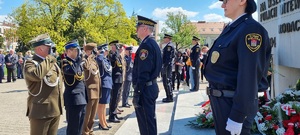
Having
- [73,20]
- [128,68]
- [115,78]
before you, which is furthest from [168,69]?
[73,20]

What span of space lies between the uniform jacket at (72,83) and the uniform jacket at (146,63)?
0.86 metres

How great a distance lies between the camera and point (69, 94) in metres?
Result: 4.30

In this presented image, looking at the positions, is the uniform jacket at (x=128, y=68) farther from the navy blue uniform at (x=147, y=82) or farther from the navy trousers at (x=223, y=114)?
the navy trousers at (x=223, y=114)

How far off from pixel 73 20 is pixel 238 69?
34.2 meters

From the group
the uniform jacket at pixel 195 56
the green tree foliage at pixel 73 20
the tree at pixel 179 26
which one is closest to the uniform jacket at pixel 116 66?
the uniform jacket at pixel 195 56

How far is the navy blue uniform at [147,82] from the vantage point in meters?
4.12

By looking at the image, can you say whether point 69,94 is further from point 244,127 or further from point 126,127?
point 244,127

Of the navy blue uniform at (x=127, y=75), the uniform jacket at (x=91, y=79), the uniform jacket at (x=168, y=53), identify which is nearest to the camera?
the uniform jacket at (x=91, y=79)

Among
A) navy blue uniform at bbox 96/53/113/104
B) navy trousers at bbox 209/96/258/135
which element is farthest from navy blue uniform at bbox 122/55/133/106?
navy trousers at bbox 209/96/258/135

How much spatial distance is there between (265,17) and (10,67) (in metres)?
15.7

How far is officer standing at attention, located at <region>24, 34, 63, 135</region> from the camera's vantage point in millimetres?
3508

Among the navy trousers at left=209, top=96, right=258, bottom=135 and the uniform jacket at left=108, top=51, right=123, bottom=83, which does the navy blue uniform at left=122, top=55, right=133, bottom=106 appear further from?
the navy trousers at left=209, top=96, right=258, bottom=135

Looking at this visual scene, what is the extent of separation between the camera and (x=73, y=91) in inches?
170

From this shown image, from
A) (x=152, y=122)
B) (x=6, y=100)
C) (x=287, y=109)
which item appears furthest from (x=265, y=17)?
(x=6, y=100)
